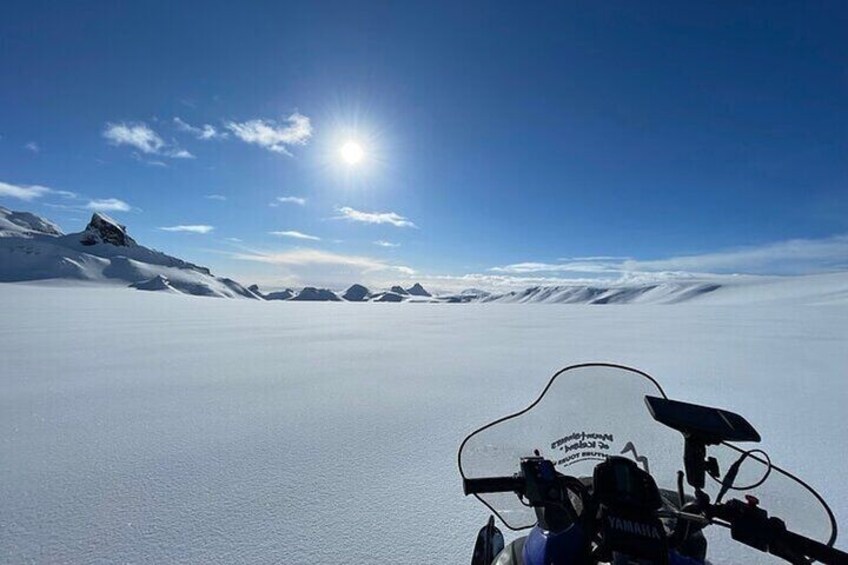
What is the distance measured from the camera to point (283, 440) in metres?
3.26

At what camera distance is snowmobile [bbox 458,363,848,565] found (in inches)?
37.0

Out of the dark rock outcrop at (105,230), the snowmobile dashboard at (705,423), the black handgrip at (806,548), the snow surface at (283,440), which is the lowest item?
the snow surface at (283,440)

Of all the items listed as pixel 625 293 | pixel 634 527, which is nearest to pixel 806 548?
pixel 634 527

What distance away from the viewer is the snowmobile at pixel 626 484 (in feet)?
3.09

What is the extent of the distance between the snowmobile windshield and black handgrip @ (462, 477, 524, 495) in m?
0.20

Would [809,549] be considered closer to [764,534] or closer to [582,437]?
[764,534]

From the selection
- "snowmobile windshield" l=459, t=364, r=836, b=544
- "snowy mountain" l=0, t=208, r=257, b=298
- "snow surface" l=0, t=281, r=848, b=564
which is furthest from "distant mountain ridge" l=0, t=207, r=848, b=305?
"snowmobile windshield" l=459, t=364, r=836, b=544

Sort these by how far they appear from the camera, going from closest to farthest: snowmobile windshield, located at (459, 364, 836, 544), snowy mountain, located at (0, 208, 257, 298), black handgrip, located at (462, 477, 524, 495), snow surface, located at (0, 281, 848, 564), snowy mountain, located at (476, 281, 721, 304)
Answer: black handgrip, located at (462, 477, 524, 495), snowmobile windshield, located at (459, 364, 836, 544), snow surface, located at (0, 281, 848, 564), snowy mountain, located at (0, 208, 257, 298), snowy mountain, located at (476, 281, 721, 304)

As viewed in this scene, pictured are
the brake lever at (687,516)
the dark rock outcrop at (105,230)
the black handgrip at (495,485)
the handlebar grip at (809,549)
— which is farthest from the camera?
the dark rock outcrop at (105,230)

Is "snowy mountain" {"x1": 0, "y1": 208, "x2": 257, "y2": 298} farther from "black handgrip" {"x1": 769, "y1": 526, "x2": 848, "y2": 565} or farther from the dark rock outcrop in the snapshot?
"black handgrip" {"x1": 769, "y1": 526, "x2": 848, "y2": 565}

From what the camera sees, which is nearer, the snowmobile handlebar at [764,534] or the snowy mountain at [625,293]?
the snowmobile handlebar at [764,534]

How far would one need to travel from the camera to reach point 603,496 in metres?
1.01

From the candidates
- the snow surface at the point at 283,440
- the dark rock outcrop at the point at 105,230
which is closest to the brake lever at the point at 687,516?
the snow surface at the point at 283,440

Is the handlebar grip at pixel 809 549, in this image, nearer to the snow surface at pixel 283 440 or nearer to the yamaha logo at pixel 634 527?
the yamaha logo at pixel 634 527
